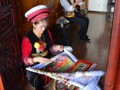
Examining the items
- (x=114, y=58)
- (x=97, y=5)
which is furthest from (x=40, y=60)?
(x=97, y=5)

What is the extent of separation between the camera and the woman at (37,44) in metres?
1.08

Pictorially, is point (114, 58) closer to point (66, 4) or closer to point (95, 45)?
point (95, 45)

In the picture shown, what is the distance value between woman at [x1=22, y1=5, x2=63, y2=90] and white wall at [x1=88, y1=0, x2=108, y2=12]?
10.1ft

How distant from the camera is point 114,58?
1.94 feet

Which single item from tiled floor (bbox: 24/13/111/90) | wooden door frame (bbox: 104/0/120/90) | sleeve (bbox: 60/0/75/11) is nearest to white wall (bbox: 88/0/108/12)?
tiled floor (bbox: 24/13/111/90)

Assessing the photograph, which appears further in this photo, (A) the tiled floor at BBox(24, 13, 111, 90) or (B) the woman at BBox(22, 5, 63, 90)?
(A) the tiled floor at BBox(24, 13, 111, 90)

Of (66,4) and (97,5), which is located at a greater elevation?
(66,4)

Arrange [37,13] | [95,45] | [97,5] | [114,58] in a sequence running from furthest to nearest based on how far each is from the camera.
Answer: [97,5], [95,45], [37,13], [114,58]

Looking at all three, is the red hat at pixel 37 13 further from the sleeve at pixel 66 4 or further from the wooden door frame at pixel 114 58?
the sleeve at pixel 66 4

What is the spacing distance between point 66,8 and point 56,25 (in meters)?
0.31

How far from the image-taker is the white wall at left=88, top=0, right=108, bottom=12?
13.2ft

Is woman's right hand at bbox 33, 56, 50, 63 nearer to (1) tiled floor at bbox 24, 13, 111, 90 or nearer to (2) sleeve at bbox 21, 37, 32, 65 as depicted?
(2) sleeve at bbox 21, 37, 32, 65

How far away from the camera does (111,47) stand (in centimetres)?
58

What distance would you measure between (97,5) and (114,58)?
12.3 feet
